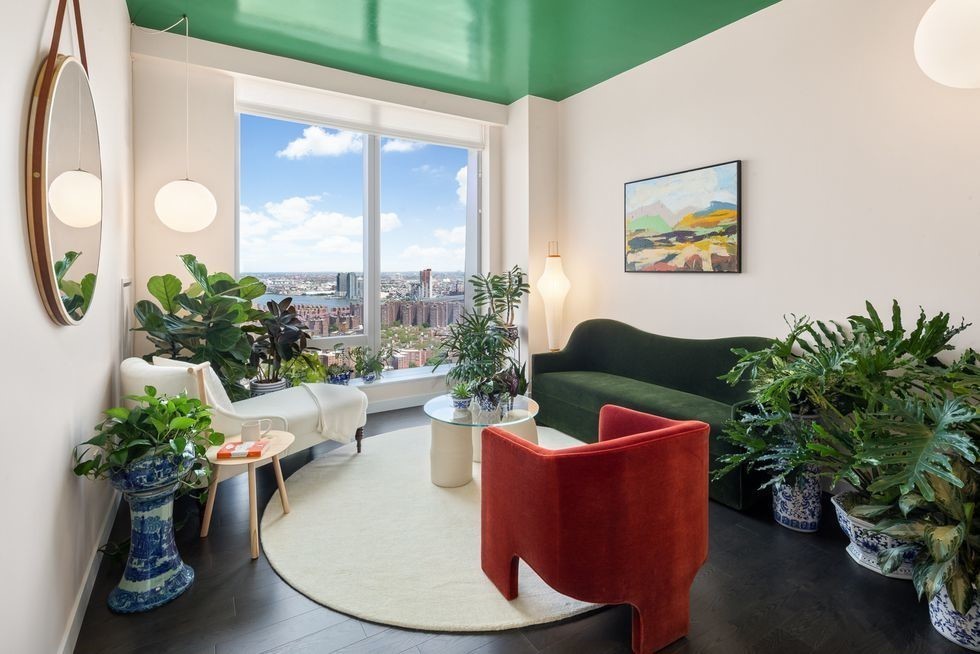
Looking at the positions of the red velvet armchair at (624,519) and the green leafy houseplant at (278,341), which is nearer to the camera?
the red velvet armchair at (624,519)

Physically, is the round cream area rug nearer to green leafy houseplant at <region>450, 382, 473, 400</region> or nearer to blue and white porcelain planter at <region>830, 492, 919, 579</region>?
green leafy houseplant at <region>450, 382, 473, 400</region>

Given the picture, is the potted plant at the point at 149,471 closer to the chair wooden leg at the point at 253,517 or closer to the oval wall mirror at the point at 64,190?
the chair wooden leg at the point at 253,517

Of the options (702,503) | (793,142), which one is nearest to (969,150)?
(793,142)

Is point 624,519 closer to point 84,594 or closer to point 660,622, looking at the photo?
point 660,622

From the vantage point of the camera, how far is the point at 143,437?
73.9 inches

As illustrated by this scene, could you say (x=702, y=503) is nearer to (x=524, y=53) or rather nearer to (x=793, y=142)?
(x=793, y=142)

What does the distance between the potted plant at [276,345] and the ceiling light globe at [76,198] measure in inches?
62.7

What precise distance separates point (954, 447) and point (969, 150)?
1.64 metres

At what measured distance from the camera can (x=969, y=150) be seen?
7.91ft

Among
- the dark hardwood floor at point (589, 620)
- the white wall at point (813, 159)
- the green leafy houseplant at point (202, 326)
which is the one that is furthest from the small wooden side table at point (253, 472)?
the white wall at point (813, 159)

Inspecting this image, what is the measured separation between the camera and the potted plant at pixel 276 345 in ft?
12.1

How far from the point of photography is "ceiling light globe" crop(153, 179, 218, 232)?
138 inches

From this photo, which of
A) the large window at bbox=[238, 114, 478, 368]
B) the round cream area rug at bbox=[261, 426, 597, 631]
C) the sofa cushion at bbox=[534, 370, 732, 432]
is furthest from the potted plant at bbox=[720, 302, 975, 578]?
the large window at bbox=[238, 114, 478, 368]

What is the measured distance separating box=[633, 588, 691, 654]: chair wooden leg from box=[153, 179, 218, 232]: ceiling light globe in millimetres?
3622
